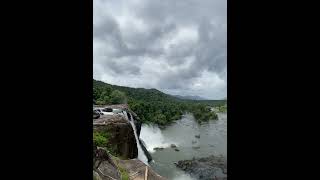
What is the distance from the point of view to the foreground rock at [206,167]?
14.5 m

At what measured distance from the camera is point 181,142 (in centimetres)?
2302

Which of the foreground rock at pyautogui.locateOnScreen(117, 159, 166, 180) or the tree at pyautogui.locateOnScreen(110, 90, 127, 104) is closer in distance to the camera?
the foreground rock at pyautogui.locateOnScreen(117, 159, 166, 180)

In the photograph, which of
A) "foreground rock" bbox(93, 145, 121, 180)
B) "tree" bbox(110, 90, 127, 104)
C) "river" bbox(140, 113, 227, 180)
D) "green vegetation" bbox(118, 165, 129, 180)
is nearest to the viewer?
"foreground rock" bbox(93, 145, 121, 180)

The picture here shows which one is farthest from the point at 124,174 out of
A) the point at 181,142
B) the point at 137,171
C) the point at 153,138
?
the point at 181,142

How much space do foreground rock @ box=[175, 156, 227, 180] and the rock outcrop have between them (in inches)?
198

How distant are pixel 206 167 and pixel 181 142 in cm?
720

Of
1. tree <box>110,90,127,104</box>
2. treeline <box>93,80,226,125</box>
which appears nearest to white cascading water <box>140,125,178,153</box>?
treeline <box>93,80,226,125</box>

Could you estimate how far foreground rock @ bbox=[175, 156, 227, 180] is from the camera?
14547mm

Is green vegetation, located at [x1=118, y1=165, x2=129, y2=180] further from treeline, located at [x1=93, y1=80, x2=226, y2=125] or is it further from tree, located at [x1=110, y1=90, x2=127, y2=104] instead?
tree, located at [x1=110, y1=90, x2=127, y2=104]
